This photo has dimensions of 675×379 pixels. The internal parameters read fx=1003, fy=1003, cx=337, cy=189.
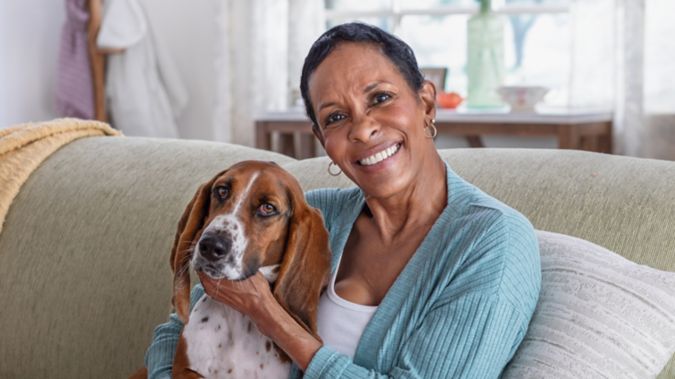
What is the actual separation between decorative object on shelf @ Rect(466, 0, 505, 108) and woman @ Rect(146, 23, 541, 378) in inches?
84.6

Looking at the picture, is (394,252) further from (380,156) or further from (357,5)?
(357,5)

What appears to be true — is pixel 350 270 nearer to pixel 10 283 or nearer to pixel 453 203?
pixel 453 203

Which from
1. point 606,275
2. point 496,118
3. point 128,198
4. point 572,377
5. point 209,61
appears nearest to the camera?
point 572,377

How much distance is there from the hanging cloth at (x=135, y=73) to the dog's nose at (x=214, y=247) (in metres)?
3.16

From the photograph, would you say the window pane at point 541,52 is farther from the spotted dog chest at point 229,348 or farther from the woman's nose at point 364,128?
the spotted dog chest at point 229,348

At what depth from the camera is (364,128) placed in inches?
62.4

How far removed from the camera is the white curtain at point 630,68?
3436mm

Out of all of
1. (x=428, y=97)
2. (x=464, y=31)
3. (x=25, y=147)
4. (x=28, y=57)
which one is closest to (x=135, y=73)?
(x=28, y=57)

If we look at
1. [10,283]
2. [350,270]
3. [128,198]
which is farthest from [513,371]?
[10,283]

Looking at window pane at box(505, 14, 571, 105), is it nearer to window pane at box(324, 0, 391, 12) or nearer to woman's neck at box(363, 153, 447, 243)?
window pane at box(324, 0, 391, 12)

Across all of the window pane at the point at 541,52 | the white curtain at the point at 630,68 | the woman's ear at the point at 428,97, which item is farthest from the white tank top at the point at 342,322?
the window pane at the point at 541,52

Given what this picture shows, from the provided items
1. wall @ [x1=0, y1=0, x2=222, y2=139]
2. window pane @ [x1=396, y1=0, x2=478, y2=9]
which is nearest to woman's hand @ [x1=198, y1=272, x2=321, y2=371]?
window pane @ [x1=396, y1=0, x2=478, y2=9]

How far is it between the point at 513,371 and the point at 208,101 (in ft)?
11.4

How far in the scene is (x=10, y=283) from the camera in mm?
2305
